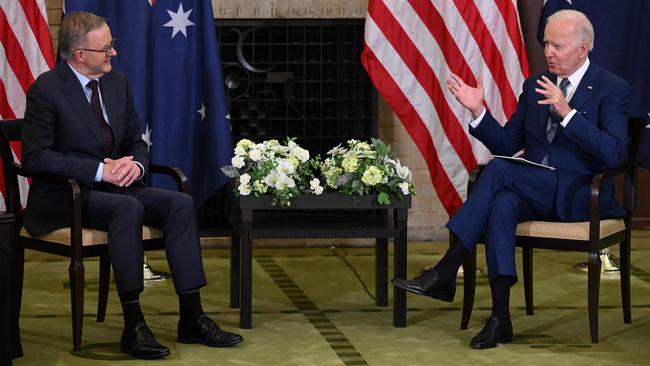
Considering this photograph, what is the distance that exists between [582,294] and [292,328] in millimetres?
1657

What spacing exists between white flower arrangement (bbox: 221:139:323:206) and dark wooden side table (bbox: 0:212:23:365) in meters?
1.10

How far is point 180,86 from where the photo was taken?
7117 mm

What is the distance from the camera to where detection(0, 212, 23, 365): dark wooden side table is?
4.89 meters

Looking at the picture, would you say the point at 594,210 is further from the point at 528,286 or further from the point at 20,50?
the point at 20,50

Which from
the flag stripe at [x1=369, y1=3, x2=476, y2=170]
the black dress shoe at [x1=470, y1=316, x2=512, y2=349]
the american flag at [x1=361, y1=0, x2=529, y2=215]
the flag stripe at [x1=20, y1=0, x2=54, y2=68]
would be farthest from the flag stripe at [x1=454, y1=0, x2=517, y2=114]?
the flag stripe at [x1=20, y1=0, x2=54, y2=68]

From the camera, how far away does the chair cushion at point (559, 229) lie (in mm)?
5676

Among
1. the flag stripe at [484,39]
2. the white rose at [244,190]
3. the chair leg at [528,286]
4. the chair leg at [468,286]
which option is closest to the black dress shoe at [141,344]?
the white rose at [244,190]

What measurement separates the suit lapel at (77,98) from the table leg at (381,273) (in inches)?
57.0

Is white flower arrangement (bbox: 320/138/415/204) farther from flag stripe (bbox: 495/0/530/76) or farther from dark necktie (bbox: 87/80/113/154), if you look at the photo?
flag stripe (bbox: 495/0/530/76)

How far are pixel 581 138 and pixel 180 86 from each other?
232 cm

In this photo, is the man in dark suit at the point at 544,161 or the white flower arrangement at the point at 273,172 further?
the white flower arrangement at the point at 273,172

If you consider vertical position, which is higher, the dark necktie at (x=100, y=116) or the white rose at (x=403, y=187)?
the dark necktie at (x=100, y=116)

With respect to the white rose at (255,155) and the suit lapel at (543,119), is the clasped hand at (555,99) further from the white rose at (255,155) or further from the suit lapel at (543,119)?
the white rose at (255,155)

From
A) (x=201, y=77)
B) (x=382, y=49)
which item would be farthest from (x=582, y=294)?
(x=201, y=77)
